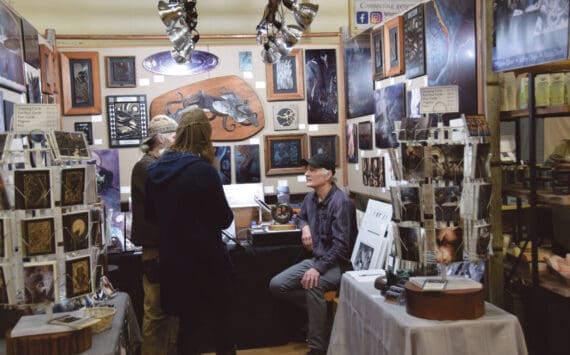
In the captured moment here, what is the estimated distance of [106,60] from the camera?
5.70 m

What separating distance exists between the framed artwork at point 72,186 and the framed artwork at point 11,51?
1.26 metres

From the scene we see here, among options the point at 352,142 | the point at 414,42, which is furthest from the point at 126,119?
the point at 414,42

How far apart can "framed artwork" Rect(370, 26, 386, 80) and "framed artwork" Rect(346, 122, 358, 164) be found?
79 cm

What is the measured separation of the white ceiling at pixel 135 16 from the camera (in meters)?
6.14

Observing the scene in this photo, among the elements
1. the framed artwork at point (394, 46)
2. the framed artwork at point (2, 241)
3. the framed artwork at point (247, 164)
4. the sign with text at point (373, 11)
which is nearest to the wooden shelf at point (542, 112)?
the framed artwork at point (394, 46)

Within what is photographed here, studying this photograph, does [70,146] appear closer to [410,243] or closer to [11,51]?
[11,51]

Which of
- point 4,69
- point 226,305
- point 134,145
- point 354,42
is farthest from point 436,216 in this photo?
point 134,145

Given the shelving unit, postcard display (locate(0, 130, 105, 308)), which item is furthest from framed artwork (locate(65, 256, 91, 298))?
the shelving unit

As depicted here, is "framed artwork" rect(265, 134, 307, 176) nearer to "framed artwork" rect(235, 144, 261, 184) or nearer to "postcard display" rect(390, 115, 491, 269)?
"framed artwork" rect(235, 144, 261, 184)

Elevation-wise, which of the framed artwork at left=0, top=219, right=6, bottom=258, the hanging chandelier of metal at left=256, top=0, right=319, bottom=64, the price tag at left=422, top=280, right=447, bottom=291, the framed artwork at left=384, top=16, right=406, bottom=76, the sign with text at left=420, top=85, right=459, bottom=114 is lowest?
the price tag at left=422, top=280, right=447, bottom=291

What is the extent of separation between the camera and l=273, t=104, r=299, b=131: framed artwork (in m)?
5.96

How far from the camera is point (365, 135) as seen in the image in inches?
206

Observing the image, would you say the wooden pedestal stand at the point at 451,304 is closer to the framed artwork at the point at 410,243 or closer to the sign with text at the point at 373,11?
the framed artwork at the point at 410,243

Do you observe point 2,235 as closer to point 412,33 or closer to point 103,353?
point 103,353
